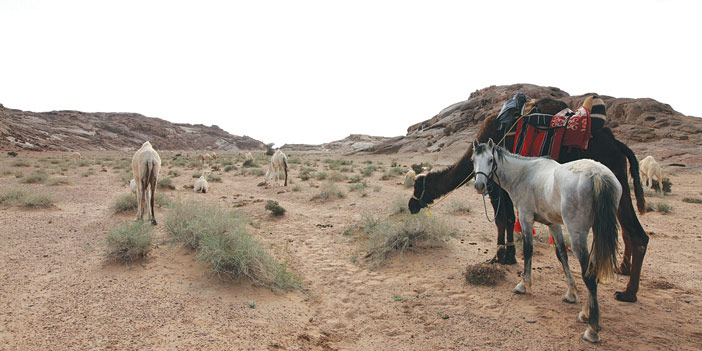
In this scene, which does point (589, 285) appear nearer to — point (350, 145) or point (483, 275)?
point (483, 275)

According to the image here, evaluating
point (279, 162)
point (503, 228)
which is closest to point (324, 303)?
point (503, 228)

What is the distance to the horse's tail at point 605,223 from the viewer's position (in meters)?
3.12

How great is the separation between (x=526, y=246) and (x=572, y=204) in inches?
42.8

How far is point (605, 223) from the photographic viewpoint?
311 cm

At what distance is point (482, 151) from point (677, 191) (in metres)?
14.4

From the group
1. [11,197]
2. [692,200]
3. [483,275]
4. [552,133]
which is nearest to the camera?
[483,275]

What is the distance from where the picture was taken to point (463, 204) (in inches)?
406

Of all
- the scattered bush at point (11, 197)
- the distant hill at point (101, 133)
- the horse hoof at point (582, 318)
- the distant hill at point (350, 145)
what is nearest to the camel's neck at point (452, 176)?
the horse hoof at point (582, 318)

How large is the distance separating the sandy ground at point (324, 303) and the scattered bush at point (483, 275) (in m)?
0.12

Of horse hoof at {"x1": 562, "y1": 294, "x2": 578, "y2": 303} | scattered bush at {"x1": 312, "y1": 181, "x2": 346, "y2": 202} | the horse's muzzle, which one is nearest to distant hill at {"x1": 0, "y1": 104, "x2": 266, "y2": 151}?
scattered bush at {"x1": 312, "y1": 181, "x2": 346, "y2": 202}

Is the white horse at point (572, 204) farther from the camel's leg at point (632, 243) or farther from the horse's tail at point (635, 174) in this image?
the horse's tail at point (635, 174)

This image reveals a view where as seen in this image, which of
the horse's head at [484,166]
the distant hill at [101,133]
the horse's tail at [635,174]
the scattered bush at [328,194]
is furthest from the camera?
the distant hill at [101,133]

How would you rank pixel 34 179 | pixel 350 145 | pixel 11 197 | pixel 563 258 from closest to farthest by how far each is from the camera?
1. pixel 563 258
2. pixel 11 197
3. pixel 34 179
4. pixel 350 145

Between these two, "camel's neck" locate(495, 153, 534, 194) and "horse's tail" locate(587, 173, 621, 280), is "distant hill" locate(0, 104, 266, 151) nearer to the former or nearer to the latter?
"camel's neck" locate(495, 153, 534, 194)
